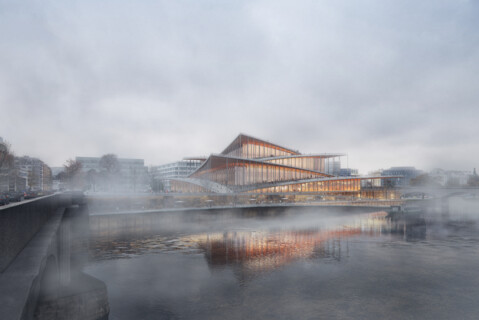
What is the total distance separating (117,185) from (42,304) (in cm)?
11636

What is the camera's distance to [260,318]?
18.3 meters

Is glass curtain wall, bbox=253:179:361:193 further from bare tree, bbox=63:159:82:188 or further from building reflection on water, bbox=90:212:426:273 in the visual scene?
bare tree, bbox=63:159:82:188

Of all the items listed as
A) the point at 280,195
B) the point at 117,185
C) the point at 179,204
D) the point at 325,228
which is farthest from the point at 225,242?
the point at 117,185

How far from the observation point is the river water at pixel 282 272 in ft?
64.5

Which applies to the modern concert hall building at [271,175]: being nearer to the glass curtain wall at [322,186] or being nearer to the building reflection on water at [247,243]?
the glass curtain wall at [322,186]

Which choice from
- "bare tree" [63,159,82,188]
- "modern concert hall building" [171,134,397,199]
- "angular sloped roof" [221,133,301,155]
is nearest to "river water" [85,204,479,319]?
"modern concert hall building" [171,134,397,199]

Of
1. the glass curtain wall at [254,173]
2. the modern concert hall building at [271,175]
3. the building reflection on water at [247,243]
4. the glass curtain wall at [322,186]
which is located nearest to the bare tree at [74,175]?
the modern concert hall building at [271,175]

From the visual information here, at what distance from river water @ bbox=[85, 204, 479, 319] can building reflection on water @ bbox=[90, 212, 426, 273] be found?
0.11 meters

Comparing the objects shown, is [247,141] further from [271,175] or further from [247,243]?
[247,243]

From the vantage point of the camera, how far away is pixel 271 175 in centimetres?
10606

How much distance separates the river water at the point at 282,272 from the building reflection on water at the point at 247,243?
0.11 meters

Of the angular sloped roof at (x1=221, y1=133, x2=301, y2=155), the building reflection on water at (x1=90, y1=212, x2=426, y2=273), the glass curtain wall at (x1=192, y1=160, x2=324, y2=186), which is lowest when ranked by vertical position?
the building reflection on water at (x1=90, y1=212, x2=426, y2=273)

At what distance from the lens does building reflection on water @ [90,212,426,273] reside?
32.6m

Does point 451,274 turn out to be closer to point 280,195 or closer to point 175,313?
point 175,313
